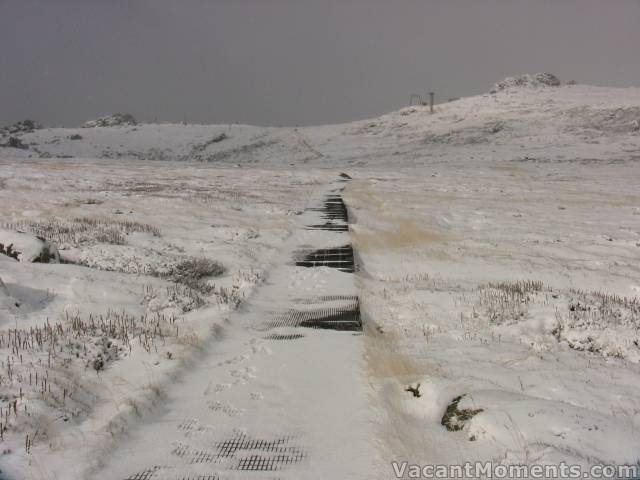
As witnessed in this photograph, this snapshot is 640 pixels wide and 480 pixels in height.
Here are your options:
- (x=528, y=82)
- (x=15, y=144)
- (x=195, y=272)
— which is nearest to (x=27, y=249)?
(x=195, y=272)

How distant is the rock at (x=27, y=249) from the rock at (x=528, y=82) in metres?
127

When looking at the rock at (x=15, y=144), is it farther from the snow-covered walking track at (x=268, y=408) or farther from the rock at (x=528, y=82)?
the rock at (x=528, y=82)

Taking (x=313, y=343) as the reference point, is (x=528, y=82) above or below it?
above

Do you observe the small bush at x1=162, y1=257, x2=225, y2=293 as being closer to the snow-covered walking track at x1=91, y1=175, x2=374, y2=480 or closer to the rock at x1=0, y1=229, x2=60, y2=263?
the snow-covered walking track at x1=91, y1=175, x2=374, y2=480

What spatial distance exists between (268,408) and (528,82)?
13768 centimetres

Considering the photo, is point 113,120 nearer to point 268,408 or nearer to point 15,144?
point 15,144

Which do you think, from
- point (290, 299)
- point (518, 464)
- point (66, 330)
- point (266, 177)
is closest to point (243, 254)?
point (290, 299)

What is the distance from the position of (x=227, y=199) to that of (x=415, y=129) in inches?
2623

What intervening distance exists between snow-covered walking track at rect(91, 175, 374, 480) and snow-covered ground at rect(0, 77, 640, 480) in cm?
3

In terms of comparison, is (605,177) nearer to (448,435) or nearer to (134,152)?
(448,435)

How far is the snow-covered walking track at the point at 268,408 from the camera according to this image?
14.9 ft

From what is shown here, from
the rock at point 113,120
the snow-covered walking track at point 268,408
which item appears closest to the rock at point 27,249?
the snow-covered walking track at point 268,408

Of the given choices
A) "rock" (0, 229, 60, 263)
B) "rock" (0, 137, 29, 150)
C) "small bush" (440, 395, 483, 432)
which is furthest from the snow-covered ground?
"rock" (0, 137, 29, 150)

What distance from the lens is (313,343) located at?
24.8 ft
